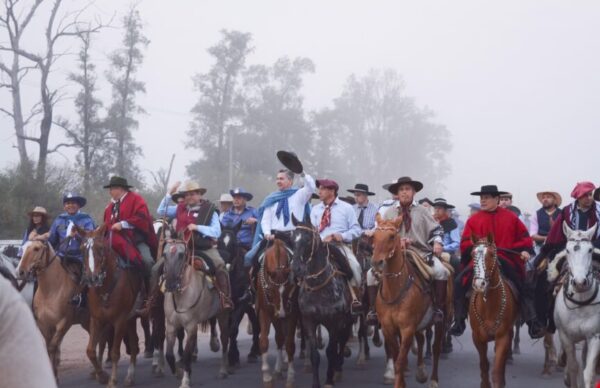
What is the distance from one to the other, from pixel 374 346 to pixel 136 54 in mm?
22508

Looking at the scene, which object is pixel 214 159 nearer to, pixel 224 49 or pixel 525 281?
pixel 224 49

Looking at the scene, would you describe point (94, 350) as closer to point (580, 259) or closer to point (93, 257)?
point (93, 257)

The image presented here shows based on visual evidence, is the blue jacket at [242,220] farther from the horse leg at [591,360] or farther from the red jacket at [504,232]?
the horse leg at [591,360]

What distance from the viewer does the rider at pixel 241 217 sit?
1468 cm

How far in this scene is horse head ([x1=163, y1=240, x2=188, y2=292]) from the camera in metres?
10.8

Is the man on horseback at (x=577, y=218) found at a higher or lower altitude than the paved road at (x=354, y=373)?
higher

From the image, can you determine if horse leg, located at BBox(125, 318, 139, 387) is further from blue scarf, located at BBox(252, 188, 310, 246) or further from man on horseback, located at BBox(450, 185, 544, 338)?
man on horseback, located at BBox(450, 185, 544, 338)

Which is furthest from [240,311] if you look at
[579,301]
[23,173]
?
[23,173]

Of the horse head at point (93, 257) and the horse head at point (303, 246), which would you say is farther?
the horse head at point (93, 257)

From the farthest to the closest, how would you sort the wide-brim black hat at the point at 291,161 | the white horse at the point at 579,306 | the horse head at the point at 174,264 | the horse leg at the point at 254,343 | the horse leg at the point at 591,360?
1. the horse leg at the point at 254,343
2. the wide-brim black hat at the point at 291,161
3. the horse head at the point at 174,264
4. the white horse at the point at 579,306
5. the horse leg at the point at 591,360

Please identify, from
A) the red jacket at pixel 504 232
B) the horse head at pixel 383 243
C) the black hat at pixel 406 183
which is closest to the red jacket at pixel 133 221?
the black hat at pixel 406 183

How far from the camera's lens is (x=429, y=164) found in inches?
3428

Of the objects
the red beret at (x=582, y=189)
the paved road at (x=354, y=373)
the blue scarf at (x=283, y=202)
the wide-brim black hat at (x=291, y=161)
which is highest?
the wide-brim black hat at (x=291, y=161)

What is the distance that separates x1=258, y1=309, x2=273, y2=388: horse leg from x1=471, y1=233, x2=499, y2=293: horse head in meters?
3.44
